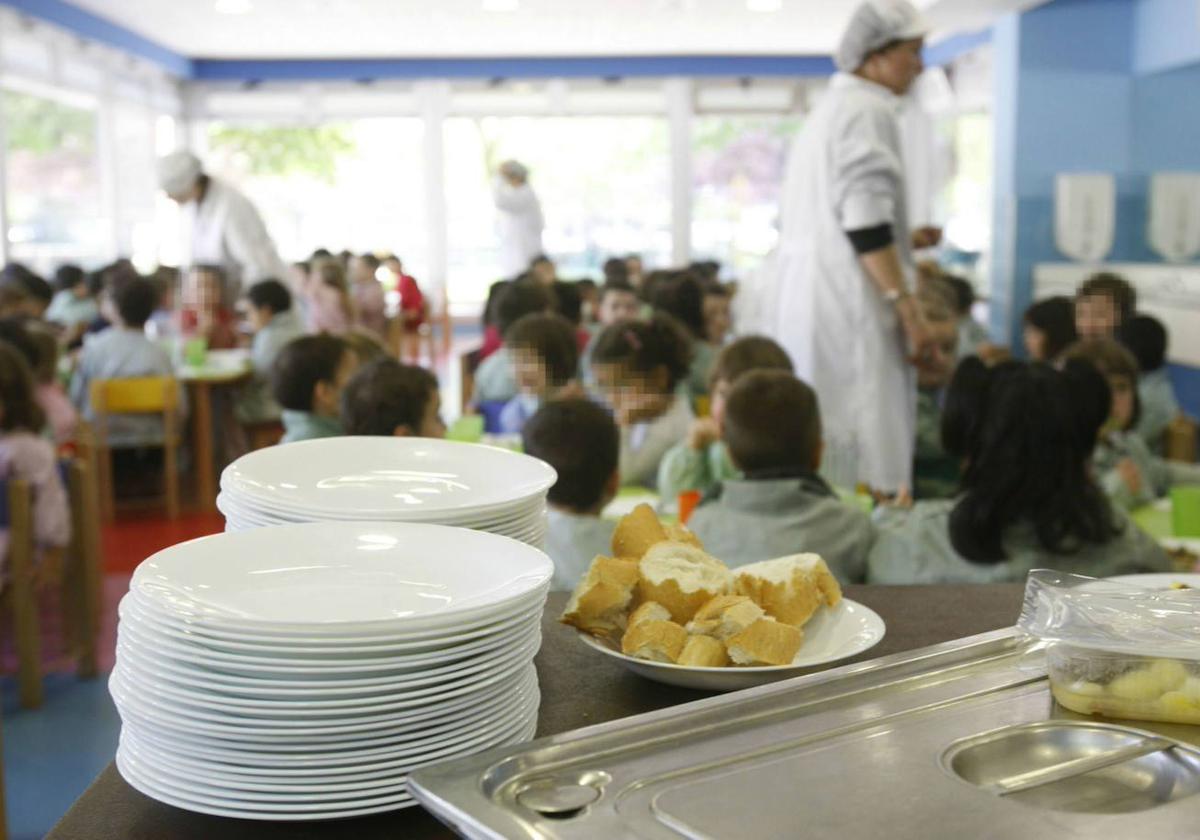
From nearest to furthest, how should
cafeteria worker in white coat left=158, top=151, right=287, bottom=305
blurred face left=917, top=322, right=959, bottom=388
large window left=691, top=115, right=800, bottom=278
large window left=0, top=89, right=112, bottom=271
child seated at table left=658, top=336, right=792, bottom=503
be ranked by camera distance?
child seated at table left=658, top=336, right=792, bottom=503 → blurred face left=917, top=322, right=959, bottom=388 → cafeteria worker in white coat left=158, top=151, right=287, bottom=305 → large window left=0, top=89, right=112, bottom=271 → large window left=691, top=115, right=800, bottom=278

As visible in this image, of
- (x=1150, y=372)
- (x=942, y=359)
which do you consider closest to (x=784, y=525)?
(x=942, y=359)

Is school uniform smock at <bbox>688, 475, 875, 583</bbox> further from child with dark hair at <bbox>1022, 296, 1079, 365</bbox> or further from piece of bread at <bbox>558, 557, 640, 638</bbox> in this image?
child with dark hair at <bbox>1022, 296, 1079, 365</bbox>

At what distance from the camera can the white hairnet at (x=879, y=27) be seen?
332cm

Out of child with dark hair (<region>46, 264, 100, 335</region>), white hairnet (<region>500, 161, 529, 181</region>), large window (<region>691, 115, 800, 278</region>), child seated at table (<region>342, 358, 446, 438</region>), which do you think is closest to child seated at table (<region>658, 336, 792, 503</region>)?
child seated at table (<region>342, 358, 446, 438</region>)

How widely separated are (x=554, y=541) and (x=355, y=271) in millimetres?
7424

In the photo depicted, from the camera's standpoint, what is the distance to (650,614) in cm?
99

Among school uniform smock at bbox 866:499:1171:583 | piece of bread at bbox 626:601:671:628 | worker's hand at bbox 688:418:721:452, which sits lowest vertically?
school uniform smock at bbox 866:499:1171:583

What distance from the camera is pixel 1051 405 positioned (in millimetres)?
2146

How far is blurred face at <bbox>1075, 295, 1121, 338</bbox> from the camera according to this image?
451 centimetres

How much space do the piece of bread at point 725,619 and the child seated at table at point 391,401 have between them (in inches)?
76.8

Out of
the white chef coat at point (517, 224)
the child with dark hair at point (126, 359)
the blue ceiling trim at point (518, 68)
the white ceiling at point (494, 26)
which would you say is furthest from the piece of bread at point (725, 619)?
the blue ceiling trim at point (518, 68)

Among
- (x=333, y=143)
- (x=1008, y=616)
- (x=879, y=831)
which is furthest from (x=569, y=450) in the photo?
(x=333, y=143)

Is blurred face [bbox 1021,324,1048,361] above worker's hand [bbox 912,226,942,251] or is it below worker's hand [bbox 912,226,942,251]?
below

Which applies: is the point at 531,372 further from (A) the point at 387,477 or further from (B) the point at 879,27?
(A) the point at 387,477
